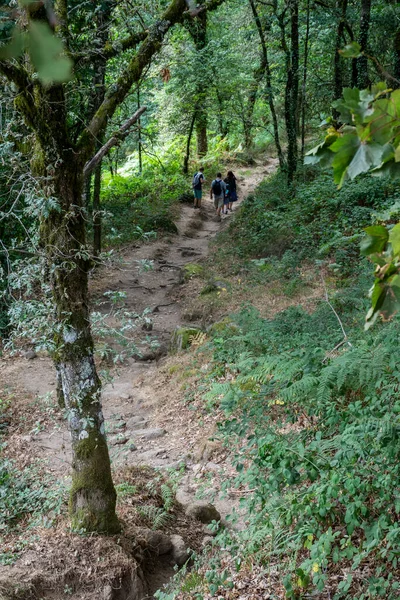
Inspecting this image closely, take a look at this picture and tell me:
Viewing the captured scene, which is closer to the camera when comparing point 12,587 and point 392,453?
point 392,453

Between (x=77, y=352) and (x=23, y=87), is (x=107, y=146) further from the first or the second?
(x=77, y=352)

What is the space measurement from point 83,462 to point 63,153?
2.71 metres

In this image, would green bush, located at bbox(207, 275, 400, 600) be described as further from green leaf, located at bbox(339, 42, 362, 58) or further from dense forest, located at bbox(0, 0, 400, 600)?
green leaf, located at bbox(339, 42, 362, 58)

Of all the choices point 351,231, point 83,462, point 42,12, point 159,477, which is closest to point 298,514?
point 83,462

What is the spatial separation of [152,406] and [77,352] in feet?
14.7

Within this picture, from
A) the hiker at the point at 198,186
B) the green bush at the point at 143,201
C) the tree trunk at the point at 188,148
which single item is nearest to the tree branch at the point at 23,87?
the green bush at the point at 143,201

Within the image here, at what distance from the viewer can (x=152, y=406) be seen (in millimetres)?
8906

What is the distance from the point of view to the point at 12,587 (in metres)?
4.23

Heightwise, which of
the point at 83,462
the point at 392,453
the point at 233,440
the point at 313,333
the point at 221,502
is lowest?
the point at 221,502

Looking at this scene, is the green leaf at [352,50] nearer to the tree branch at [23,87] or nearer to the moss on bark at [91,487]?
the tree branch at [23,87]

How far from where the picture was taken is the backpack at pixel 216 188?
1885 cm

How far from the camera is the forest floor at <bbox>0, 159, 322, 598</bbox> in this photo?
6602 millimetres

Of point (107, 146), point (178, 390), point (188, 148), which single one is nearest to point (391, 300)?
point (107, 146)

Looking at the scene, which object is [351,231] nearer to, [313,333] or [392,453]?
[313,333]
